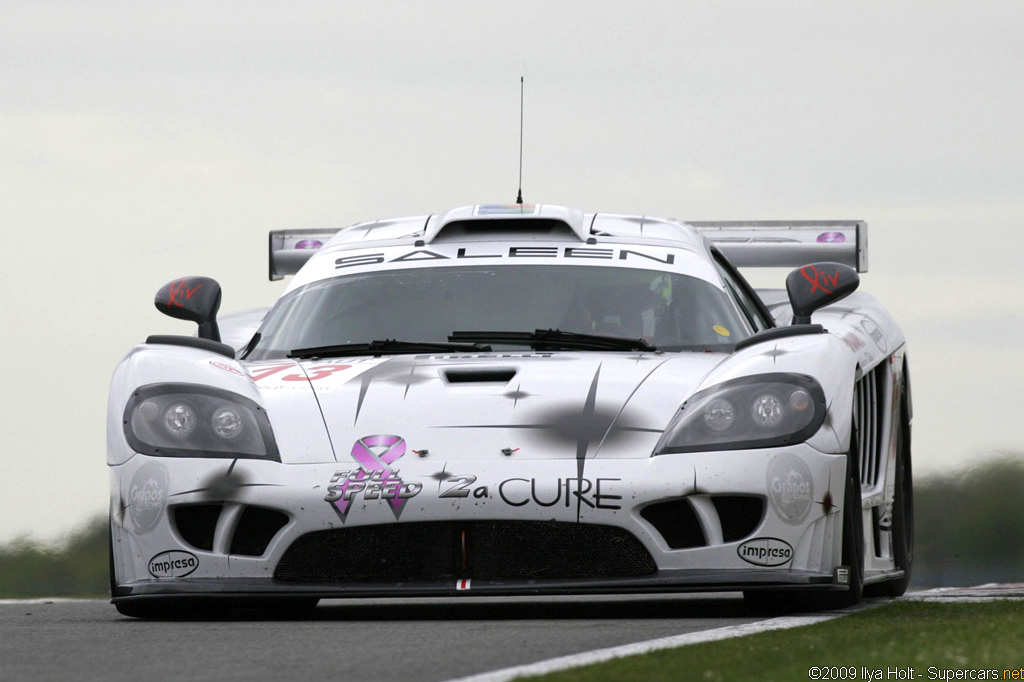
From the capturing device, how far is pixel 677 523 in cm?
536

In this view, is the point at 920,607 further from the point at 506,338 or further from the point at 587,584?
the point at 506,338

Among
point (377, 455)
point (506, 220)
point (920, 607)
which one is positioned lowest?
point (920, 607)

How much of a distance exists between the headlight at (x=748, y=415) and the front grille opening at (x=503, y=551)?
31cm

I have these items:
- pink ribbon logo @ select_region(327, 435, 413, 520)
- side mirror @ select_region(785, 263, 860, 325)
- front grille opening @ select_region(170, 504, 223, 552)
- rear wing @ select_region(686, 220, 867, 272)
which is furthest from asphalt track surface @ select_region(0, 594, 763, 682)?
rear wing @ select_region(686, 220, 867, 272)

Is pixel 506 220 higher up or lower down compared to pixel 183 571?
higher up

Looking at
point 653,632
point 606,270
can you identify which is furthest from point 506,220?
point 653,632

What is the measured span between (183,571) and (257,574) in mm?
245

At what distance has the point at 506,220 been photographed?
7.37 m

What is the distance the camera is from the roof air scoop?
732cm

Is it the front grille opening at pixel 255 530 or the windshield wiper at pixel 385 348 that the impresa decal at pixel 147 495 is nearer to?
the front grille opening at pixel 255 530

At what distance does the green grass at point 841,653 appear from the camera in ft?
12.0

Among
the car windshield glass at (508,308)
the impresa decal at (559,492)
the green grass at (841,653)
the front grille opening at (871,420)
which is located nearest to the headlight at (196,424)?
the impresa decal at (559,492)

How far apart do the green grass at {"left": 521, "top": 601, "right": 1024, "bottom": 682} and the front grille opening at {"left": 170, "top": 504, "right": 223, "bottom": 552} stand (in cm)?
171

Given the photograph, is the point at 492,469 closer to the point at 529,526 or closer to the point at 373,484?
the point at 529,526
